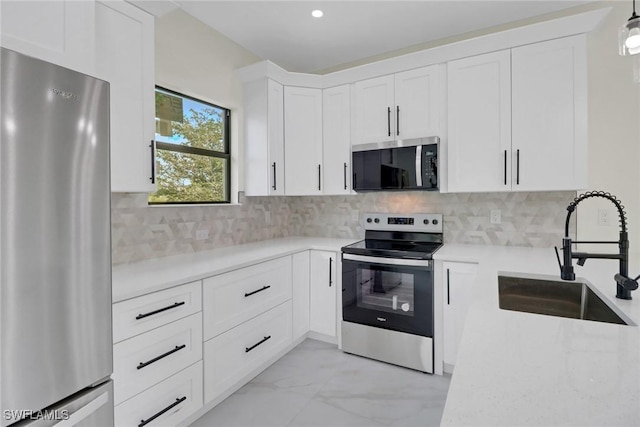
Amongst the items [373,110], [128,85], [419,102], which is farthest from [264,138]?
[419,102]

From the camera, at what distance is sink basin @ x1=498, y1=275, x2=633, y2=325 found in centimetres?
139

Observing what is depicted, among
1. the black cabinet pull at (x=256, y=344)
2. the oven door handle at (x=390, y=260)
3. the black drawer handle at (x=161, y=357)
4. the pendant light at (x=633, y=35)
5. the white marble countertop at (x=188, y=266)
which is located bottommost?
the black cabinet pull at (x=256, y=344)

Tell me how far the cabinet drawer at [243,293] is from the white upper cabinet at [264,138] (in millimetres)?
735

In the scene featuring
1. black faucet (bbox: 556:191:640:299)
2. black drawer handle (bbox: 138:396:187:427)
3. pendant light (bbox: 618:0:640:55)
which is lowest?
black drawer handle (bbox: 138:396:187:427)

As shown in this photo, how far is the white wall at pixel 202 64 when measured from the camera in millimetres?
2227

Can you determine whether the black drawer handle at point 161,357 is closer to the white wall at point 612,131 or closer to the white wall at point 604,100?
the white wall at point 604,100

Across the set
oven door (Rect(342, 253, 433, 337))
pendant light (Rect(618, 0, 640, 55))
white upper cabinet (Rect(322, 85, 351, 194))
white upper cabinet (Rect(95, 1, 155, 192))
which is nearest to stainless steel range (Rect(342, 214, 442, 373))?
oven door (Rect(342, 253, 433, 337))

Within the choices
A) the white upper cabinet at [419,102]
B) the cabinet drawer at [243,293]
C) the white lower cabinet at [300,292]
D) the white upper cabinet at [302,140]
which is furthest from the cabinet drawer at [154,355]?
the white upper cabinet at [419,102]

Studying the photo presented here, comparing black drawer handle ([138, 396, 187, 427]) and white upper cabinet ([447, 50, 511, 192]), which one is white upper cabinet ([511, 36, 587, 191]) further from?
Answer: black drawer handle ([138, 396, 187, 427])

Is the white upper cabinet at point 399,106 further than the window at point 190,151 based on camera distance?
Yes

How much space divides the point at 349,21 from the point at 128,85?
1.72 metres

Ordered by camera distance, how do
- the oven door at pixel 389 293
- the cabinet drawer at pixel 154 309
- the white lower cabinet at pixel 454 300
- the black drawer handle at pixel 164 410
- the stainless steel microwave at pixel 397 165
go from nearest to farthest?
the cabinet drawer at pixel 154 309 < the black drawer handle at pixel 164 410 < the white lower cabinet at pixel 454 300 < the oven door at pixel 389 293 < the stainless steel microwave at pixel 397 165

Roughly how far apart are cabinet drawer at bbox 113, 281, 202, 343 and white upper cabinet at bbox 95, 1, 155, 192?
606mm

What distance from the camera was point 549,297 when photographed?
5.05ft
